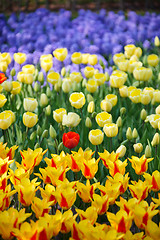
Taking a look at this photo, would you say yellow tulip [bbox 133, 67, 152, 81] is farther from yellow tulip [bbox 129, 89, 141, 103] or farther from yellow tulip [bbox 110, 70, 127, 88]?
yellow tulip [bbox 129, 89, 141, 103]

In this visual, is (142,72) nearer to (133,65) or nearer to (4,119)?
(133,65)

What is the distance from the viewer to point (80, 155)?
1.91 m

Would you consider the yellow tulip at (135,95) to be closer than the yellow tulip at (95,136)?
A: No

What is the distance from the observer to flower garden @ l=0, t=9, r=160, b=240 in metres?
1.47

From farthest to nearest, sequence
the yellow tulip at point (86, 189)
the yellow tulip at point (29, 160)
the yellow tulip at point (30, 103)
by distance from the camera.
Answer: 1. the yellow tulip at point (30, 103)
2. the yellow tulip at point (29, 160)
3. the yellow tulip at point (86, 189)

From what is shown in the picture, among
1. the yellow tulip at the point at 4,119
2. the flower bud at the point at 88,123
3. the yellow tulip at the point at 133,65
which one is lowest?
the yellow tulip at the point at 133,65

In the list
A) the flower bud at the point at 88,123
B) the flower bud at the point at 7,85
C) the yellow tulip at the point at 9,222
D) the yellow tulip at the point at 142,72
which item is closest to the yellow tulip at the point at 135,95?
the yellow tulip at the point at 142,72

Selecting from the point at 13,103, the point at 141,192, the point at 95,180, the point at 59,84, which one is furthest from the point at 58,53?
the point at 141,192

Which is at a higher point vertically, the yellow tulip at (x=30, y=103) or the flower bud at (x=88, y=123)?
the yellow tulip at (x=30, y=103)

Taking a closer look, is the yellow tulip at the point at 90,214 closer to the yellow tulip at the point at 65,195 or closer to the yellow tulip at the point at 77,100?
the yellow tulip at the point at 65,195

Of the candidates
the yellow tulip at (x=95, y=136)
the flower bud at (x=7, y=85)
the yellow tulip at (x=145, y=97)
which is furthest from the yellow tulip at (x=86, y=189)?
the flower bud at (x=7, y=85)

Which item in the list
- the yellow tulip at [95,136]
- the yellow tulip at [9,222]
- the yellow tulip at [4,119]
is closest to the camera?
the yellow tulip at [9,222]

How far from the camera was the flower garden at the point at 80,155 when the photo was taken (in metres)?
1.47

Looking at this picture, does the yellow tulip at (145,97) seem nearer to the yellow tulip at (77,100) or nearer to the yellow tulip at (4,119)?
the yellow tulip at (77,100)
